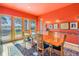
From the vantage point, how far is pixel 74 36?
1985 mm

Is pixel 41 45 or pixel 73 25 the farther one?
pixel 41 45

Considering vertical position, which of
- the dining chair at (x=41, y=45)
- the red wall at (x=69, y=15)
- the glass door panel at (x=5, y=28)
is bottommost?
the dining chair at (x=41, y=45)

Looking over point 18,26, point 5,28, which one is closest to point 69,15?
point 18,26

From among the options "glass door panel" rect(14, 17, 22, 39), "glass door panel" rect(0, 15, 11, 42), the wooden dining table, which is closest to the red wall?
the wooden dining table

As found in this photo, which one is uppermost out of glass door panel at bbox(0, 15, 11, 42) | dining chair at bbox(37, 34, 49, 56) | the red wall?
the red wall

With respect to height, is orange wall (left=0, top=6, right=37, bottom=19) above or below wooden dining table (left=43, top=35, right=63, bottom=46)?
above

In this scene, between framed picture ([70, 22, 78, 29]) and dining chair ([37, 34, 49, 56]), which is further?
dining chair ([37, 34, 49, 56])

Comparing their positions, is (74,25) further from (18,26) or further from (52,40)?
(18,26)

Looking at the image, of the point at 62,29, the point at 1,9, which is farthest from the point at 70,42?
the point at 1,9

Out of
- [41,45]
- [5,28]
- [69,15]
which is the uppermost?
[69,15]

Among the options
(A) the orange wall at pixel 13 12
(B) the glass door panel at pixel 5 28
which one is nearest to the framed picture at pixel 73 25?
(A) the orange wall at pixel 13 12

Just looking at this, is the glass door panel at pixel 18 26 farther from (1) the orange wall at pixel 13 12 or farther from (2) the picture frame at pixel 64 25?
(2) the picture frame at pixel 64 25

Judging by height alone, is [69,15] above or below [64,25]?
above

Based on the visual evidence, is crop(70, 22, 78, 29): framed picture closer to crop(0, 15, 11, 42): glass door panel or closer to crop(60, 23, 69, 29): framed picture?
crop(60, 23, 69, 29): framed picture
